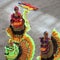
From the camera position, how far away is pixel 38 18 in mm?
9492

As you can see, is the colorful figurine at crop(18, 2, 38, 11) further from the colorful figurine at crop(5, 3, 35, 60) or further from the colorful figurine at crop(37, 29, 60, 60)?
the colorful figurine at crop(37, 29, 60, 60)

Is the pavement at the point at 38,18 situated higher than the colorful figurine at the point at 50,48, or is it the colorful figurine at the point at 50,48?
the pavement at the point at 38,18

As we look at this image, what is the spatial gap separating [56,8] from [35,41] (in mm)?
2636

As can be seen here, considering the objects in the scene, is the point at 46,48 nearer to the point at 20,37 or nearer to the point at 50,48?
the point at 50,48

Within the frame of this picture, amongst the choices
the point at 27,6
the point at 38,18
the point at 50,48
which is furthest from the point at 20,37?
the point at 27,6

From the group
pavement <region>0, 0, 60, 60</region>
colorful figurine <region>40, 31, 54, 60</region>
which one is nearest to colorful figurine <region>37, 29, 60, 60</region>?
colorful figurine <region>40, 31, 54, 60</region>

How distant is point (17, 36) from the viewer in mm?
7141

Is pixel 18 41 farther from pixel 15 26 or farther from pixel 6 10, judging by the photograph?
pixel 6 10

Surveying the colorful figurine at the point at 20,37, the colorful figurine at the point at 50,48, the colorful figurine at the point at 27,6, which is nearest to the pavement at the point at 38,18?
the colorful figurine at the point at 27,6

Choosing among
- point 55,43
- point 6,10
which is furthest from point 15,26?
point 6,10

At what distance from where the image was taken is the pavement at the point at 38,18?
834 cm

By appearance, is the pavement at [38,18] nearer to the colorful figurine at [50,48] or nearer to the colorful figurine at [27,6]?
the colorful figurine at [27,6]

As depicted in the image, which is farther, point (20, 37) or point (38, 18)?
point (38, 18)

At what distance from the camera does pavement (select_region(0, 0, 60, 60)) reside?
27.3 feet
